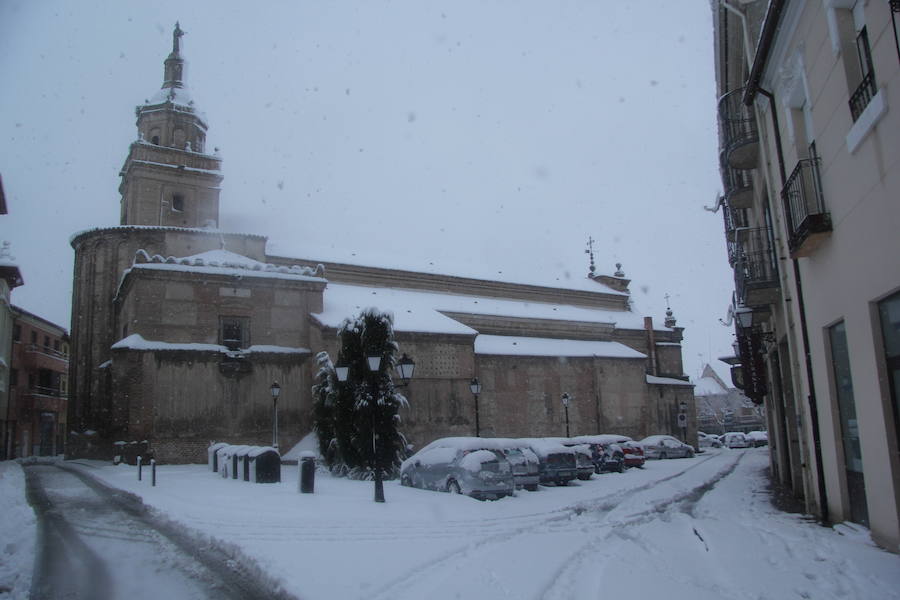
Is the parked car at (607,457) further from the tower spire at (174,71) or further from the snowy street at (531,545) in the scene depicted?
the tower spire at (174,71)

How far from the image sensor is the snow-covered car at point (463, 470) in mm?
16016

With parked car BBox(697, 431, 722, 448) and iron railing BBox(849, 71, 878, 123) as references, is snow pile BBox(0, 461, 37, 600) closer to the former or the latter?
iron railing BBox(849, 71, 878, 123)

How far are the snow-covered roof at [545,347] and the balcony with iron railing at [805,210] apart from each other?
27.2 meters

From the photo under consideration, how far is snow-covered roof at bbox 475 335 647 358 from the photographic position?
129 feet

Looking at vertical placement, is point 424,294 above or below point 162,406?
above

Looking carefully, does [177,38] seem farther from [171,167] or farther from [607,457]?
[607,457]

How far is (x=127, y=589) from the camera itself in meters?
7.24

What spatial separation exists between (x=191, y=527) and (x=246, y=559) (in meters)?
3.31

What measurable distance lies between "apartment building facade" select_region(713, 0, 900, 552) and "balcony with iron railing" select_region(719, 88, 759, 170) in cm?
6

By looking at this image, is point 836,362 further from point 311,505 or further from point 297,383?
point 297,383

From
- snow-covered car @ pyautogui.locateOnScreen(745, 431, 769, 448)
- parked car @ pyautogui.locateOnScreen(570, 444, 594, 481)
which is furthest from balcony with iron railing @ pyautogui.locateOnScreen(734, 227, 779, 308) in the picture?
snow-covered car @ pyautogui.locateOnScreen(745, 431, 769, 448)

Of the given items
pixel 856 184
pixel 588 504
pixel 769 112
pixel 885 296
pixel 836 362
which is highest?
pixel 769 112

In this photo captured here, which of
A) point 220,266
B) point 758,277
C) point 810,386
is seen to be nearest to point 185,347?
point 220,266

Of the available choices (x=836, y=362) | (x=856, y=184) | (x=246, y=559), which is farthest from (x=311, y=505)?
(x=856, y=184)
